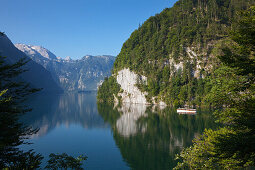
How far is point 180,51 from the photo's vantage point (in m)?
109

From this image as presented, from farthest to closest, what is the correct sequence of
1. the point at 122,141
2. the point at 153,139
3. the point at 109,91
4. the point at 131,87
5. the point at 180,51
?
1. the point at 109,91
2. the point at 131,87
3. the point at 180,51
4. the point at 122,141
5. the point at 153,139

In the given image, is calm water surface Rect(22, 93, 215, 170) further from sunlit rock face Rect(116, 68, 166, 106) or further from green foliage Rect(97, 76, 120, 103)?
green foliage Rect(97, 76, 120, 103)

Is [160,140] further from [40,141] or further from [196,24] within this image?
[196,24]

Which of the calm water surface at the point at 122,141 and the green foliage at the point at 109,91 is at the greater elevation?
the green foliage at the point at 109,91

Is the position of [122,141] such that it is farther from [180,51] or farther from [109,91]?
[109,91]

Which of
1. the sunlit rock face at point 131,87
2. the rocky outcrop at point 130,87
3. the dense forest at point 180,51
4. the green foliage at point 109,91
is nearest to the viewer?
the dense forest at point 180,51

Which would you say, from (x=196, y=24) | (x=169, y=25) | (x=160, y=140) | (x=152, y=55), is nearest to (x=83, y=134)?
(x=160, y=140)

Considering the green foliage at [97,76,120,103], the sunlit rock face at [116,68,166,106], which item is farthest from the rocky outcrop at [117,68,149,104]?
the green foliage at [97,76,120,103]

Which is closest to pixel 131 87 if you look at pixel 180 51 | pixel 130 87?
pixel 130 87

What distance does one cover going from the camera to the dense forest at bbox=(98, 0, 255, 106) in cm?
9488

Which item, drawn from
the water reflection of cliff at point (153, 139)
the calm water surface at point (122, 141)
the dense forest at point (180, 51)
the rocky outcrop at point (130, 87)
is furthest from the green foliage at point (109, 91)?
the water reflection of cliff at point (153, 139)

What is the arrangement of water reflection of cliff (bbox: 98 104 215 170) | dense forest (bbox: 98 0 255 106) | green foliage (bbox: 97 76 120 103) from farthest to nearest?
green foliage (bbox: 97 76 120 103), dense forest (bbox: 98 0 255 106), water reflection of cliff (bbox: 98 104 215 170)

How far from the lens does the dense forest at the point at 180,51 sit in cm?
9488

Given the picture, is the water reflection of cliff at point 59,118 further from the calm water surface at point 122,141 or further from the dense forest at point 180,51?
the dense forest at point 180,51
